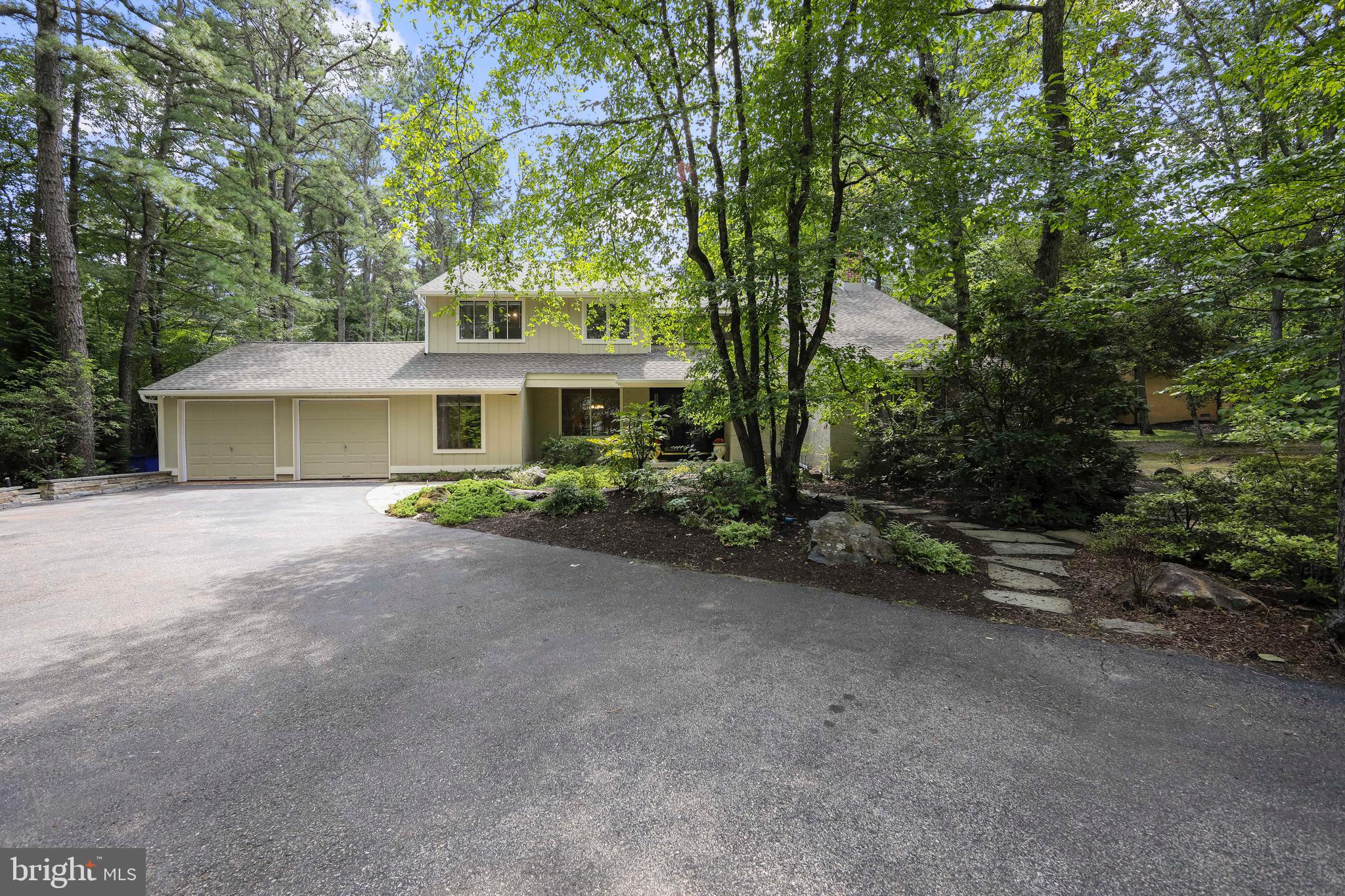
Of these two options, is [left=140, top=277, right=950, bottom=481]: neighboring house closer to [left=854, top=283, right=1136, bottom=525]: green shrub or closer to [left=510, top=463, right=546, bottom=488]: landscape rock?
[left=510, top=463, right=546, bottom=488]: landscape rock

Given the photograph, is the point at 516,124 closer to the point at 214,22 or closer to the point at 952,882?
the point at 952,882

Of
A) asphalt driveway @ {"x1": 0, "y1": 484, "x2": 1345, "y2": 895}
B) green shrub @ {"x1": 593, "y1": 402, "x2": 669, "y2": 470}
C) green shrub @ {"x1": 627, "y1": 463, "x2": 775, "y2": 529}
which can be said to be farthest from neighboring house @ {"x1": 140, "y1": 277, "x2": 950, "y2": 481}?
asphalt driveway @ {"x1": 0, "y1": 484, "x2": 1345, "y2": 895}

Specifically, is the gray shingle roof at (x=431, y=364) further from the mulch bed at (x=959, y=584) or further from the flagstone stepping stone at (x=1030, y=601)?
the flagstone stepping stone at (x=1030, y=601)

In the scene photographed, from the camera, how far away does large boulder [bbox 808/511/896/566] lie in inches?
197

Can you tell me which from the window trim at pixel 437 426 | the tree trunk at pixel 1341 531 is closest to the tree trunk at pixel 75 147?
the window trim at pixel 437 426

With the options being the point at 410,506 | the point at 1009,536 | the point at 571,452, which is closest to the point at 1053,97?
the point at 1009,536

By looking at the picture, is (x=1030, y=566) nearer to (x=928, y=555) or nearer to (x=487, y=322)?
(x=928, y=555)

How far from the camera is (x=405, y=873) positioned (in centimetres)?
163

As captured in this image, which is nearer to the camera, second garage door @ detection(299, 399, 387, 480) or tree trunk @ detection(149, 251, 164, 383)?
second garage door @ detection(299, 399, 387, 480)

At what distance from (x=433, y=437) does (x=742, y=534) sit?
31.9 feet

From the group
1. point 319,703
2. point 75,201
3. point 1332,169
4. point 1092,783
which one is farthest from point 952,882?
point 75,201

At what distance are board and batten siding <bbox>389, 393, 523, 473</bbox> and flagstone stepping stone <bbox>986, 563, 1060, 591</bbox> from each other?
1044 cm

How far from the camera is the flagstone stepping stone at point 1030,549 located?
5293mm

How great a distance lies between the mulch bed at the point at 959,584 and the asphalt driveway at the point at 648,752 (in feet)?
0.99
